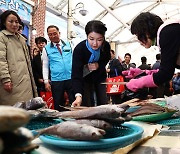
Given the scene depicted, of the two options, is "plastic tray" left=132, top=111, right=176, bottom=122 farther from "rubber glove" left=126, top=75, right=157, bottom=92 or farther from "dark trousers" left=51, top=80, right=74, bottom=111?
"dark trousers" left=51, top=80, right=74, bottom=111

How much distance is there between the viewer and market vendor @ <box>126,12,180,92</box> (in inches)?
60.1

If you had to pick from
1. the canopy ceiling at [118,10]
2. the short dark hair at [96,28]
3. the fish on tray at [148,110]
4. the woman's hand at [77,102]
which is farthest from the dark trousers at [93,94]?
the canopy ceiling at [118,10]

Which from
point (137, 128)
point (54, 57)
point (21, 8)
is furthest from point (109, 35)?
point (137, 128)

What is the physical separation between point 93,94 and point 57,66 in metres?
0.90

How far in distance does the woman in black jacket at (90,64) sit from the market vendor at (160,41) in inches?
15.2

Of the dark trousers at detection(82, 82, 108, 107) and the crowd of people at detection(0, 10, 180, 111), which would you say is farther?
the dark trousers at detection(82, 82, 108, 107)

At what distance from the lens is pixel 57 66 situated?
3.18 meters

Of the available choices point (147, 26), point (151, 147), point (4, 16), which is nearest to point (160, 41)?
point (147, 26)

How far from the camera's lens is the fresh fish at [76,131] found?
722 millimetres

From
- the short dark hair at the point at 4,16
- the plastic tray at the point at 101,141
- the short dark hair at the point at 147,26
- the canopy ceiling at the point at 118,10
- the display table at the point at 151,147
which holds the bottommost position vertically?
the display table at the point at 151,147

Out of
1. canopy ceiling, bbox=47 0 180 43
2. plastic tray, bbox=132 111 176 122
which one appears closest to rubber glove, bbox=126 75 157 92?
plastic tray, bbox=132 111 176 122

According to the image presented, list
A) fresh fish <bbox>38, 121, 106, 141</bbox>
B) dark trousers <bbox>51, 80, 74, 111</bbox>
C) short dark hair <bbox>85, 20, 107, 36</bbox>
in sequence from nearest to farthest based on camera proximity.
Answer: fresh fish <bbox>38, 121, 106, 141</bbox>, short dark hair <bbox>85, 20, 107, 36</bbox>, dark trousers <bbox>51, 80, 74, 111</bbox>

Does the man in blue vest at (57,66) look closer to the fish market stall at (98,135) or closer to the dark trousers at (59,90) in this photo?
the dark trousers at (59,90)

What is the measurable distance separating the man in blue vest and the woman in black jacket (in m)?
0.76
